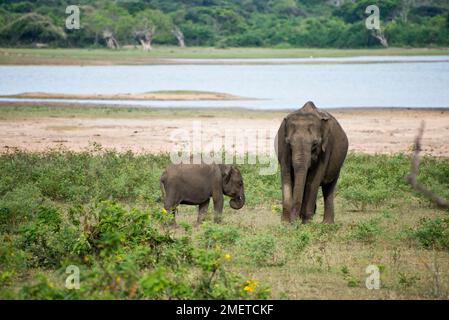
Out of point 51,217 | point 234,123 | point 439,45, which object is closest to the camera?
point 51,217

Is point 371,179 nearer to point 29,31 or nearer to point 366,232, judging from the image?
point 366,232

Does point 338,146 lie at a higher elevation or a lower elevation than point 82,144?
higher

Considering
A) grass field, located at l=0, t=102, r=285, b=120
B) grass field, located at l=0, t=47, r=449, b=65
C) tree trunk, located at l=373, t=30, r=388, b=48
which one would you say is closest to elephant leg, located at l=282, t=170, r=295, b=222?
grass field, located at l=0, t=102, r=285, b=120

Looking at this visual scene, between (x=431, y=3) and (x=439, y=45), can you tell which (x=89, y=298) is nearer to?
(x=439, y=45)

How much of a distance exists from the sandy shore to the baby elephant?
25.6ft

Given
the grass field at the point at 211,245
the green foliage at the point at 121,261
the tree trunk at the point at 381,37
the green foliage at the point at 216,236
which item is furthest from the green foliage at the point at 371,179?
the tree trunk at the point at 381,37

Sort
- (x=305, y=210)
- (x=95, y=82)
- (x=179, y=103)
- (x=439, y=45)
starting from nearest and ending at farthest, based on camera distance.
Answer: (x=305, y=210) → (x=179, y=103) → (x=95, y=82) → (x=439, y=45)

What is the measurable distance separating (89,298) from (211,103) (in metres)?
27.9

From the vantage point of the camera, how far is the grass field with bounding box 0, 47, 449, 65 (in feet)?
202

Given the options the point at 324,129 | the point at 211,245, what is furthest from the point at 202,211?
the point at 211,245

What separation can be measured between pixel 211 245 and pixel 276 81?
39.3 m

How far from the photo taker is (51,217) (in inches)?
411

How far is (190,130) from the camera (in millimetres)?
25375
